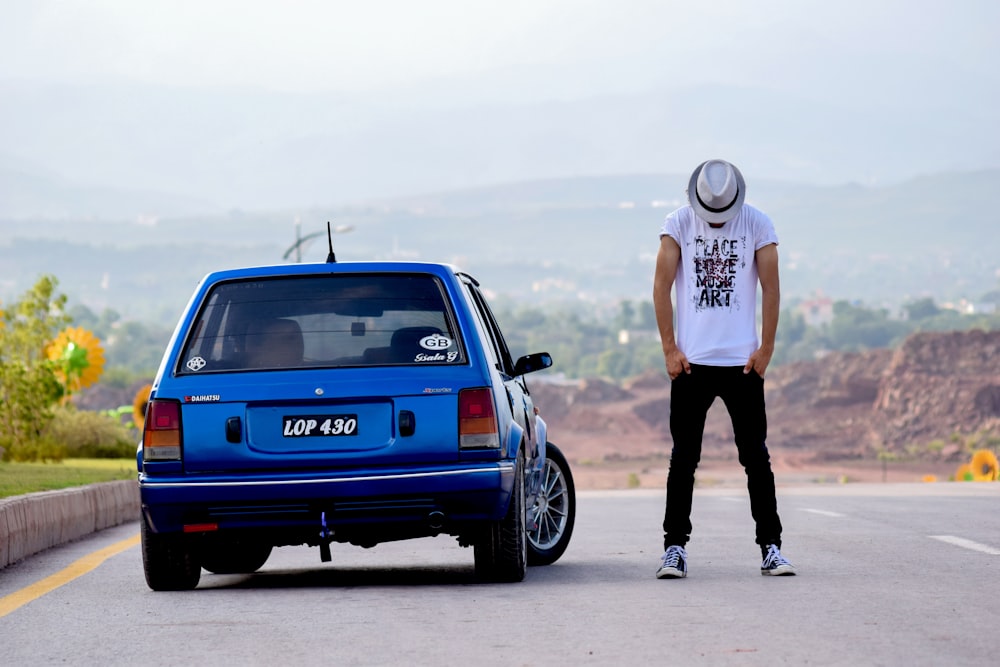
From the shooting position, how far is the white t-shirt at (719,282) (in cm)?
953

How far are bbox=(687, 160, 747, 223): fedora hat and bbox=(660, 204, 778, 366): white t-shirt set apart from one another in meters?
0.12

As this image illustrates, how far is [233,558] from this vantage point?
417 inches

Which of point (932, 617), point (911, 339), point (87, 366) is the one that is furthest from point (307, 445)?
point (911, 339)

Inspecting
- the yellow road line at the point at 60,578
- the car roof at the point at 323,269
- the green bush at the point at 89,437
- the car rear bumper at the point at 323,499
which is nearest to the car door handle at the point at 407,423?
the car rear bumper at the point at 323,499

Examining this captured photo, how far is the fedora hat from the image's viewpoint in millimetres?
9430

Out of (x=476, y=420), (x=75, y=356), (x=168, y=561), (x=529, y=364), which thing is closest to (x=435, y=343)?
(x=476, y=420)

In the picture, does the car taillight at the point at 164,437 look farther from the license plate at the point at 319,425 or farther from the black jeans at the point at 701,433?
the black jeans at the point at 701,433

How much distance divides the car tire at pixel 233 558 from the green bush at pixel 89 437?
19928mm

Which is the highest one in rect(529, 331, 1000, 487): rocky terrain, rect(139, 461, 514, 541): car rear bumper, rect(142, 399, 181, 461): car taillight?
rect(142, 399, 181, 461): car taillight

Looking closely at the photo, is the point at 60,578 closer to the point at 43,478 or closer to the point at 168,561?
the point at 168,561

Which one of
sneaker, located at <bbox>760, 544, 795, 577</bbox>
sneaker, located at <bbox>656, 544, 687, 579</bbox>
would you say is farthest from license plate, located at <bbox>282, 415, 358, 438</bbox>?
sneaker, located at <bbox>760, 544, 795, 577</bbox>

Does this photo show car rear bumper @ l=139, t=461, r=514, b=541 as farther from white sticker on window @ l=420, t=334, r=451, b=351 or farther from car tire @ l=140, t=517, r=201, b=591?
white sticker on window @ l=420, t=334, r=451, b=351

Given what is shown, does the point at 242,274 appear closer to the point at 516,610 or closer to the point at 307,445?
the point at 307,445

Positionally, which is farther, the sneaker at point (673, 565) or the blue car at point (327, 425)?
the sneaker at point (673, 565)
